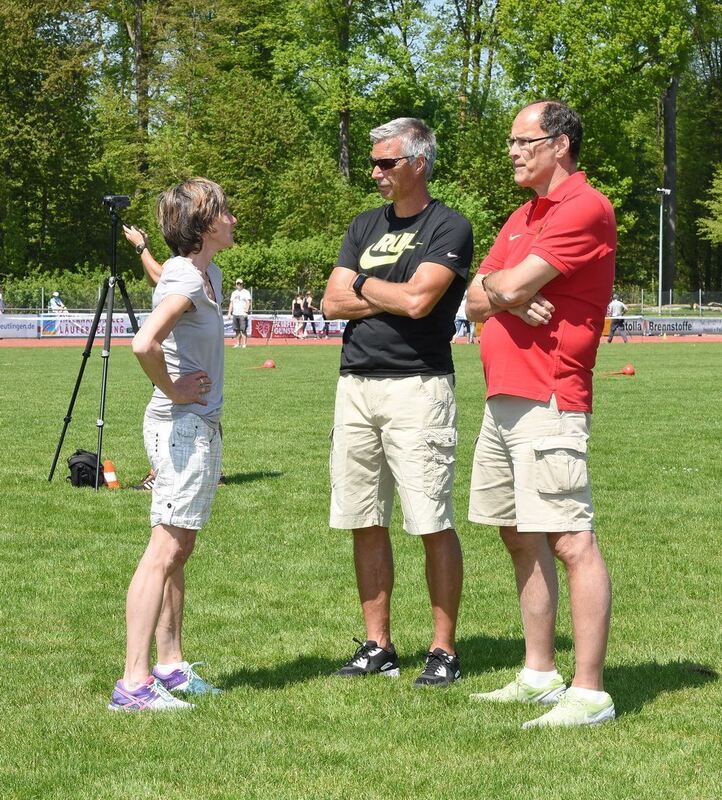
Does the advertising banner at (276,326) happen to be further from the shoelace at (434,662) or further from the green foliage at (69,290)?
the shoelace at (434,662)

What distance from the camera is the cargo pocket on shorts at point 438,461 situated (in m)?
5.52

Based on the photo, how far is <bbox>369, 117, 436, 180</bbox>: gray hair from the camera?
5508mm

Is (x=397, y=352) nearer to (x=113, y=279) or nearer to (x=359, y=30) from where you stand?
(x=113, y=279)

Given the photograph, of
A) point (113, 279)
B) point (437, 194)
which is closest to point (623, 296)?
point (437, 194)

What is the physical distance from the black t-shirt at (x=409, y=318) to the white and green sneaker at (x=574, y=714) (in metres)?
1.49

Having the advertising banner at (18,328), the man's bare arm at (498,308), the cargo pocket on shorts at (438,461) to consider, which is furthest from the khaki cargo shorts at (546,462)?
the advertising banner at (18,328)

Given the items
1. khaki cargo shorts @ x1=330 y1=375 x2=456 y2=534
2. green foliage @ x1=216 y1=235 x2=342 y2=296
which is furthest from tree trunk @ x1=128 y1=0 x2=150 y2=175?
khaki cargo shorts @ x1=330 y1=375 x2=456 y2=534

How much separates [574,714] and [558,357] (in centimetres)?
132

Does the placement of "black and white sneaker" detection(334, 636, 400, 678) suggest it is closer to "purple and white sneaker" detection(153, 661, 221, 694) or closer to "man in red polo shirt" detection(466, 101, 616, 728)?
"purple and white sneaker" detection(153, 661, 221, 694)

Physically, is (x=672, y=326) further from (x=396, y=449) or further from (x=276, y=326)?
(x=396, y=449)

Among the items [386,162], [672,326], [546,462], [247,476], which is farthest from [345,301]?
[672,326]

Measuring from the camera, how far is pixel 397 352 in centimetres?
554

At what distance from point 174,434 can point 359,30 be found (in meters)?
58.4

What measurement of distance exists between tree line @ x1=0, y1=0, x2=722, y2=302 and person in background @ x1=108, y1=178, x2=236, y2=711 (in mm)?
48241
